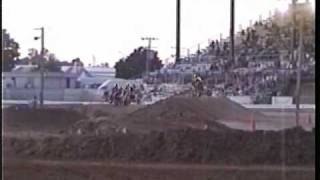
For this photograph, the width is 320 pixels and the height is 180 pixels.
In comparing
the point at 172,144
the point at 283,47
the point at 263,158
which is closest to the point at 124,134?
the point at 172,144

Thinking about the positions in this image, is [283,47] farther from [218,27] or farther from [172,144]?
[172,144]

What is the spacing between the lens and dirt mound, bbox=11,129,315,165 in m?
4.91

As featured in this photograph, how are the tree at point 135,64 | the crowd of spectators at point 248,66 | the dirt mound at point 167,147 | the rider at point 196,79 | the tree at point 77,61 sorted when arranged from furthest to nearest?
the dirt mound at point 167,147, the rider at point 196,79, the tree at point 77,61, the tree at point 135,64, the crowd of spectators at point 248,66

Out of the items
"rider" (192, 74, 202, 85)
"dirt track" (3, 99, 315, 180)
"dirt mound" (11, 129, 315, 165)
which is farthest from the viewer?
"dirt mound" (11, 129, 315, 165)

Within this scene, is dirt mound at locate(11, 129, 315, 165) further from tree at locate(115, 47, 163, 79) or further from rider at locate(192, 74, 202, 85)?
tree at locate(115, 47, 163, 79)

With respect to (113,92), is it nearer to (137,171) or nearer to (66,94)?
(66,94)

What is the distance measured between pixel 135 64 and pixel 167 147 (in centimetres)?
88

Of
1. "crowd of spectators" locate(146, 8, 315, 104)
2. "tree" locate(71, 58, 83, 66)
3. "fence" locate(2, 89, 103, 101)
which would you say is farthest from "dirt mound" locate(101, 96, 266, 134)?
"tree" locate(71, 58, 83, 66)

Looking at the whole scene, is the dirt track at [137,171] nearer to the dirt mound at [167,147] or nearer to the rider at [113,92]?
the dirt mound at [167,147]

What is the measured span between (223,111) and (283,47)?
1.31 metres

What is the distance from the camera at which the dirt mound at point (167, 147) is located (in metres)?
4.91

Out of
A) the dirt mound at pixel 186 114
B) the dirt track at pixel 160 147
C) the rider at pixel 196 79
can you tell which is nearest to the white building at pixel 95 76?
the dirt track at pixel 160 147

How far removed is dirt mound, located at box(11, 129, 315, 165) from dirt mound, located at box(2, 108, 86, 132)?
0.50ft

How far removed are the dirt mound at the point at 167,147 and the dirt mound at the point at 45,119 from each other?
5.9 inches
